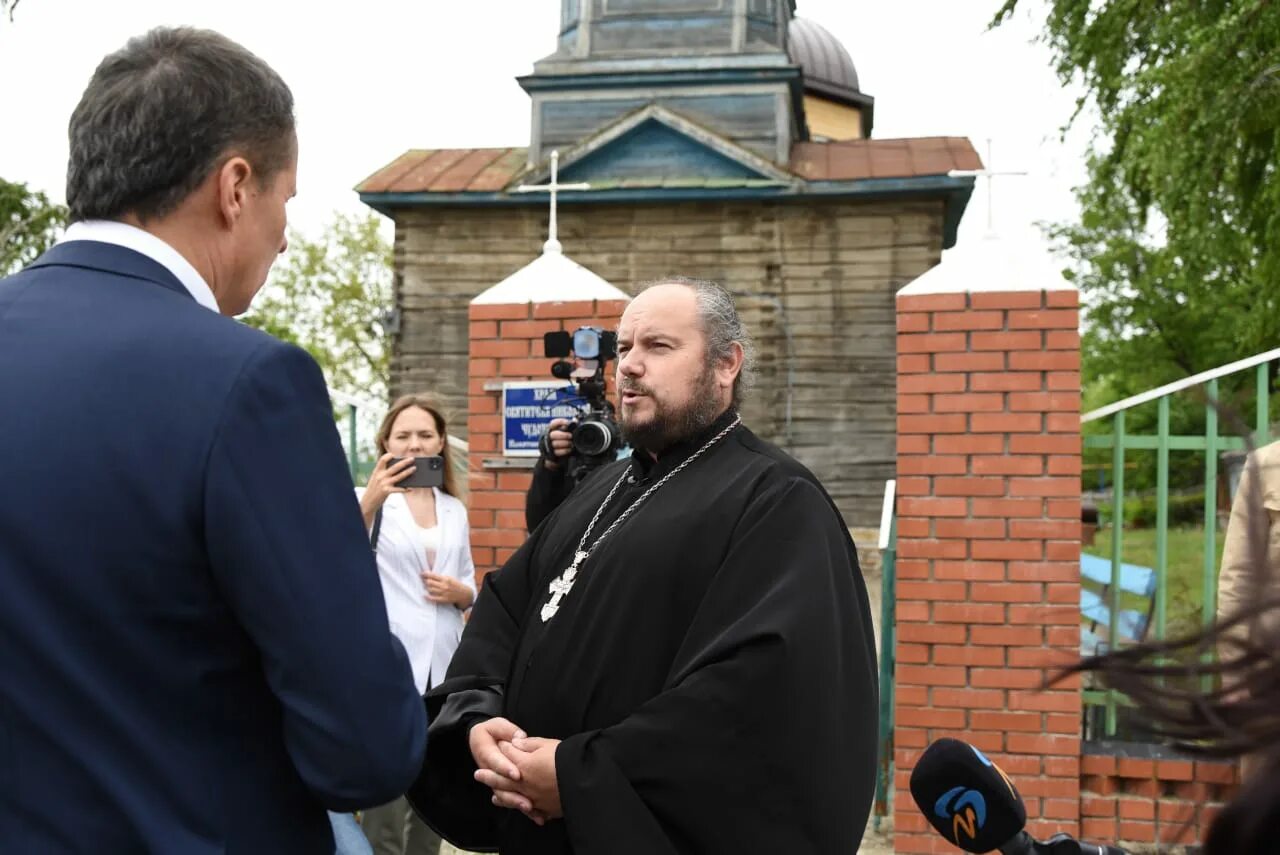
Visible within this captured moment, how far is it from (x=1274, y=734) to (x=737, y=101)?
1406 cm

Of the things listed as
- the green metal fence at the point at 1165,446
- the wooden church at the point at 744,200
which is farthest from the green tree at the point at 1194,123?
the green metal fence at the point at 1165,446

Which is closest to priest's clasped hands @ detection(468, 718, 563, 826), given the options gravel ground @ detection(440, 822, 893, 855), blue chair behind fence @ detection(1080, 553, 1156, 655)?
blue chair behind fence @ detection(1080, 553, 1156, 655)

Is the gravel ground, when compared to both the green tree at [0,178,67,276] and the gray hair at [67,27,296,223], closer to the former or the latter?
the gray hair at [67,27,296,223]

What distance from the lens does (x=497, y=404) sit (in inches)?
243

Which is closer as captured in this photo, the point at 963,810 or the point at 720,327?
the point at 963,810

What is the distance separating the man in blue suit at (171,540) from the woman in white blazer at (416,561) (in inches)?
123

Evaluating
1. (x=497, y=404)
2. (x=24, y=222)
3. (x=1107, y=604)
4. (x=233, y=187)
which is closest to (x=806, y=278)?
(x=497, y=404)

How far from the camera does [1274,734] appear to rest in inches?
33.6

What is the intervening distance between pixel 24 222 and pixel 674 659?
25.0m

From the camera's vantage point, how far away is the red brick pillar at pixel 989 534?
5312mm

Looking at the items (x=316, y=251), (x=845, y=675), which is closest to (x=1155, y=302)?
(x=316, y=251)

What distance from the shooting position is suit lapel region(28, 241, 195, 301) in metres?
1.75

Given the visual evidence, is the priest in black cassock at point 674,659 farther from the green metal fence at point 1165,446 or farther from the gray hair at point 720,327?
the green metal fence at point 1165,446

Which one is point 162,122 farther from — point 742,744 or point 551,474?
point 551,474
